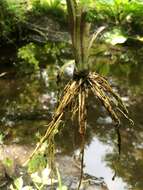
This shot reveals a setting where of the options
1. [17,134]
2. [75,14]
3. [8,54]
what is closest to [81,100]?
[75,14]

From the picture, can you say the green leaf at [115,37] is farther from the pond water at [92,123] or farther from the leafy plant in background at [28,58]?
the leafy plant in background at [28,58]

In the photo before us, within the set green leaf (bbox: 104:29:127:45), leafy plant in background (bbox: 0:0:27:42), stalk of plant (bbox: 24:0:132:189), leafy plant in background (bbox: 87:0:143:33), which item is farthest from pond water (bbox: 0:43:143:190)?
leafy plant in background (bbox: 87:0:143:33)

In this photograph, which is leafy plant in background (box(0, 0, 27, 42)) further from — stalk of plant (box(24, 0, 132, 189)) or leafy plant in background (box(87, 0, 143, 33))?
stalk of plant (box(24, 0, 132, 189))

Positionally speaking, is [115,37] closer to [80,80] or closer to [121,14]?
[121,14]

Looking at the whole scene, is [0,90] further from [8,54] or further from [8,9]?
[8,9]

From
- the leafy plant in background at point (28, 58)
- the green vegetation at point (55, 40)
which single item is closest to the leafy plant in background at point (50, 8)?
the green vegetation at point (55, 40)

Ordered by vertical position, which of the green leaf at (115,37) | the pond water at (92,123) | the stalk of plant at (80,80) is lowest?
the pond water at (92,123)

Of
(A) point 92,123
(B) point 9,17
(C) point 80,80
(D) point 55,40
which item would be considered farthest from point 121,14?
(C) point 80,80


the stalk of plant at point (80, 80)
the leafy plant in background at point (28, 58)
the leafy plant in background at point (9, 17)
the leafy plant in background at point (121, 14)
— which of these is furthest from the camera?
the leafy plant in background at point (121, 14)
